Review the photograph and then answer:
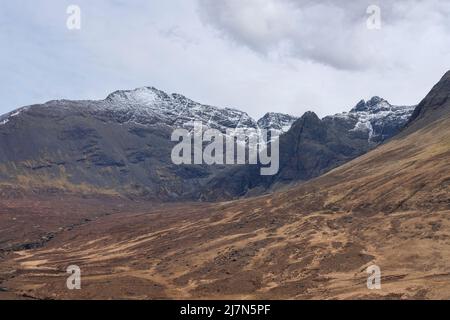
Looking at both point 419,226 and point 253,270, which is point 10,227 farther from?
point 419,226

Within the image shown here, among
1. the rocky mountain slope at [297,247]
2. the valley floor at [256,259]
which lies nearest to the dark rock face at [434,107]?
the rocky mountain slope at [297,247]

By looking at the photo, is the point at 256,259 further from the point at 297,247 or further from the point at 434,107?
the point at 434,107

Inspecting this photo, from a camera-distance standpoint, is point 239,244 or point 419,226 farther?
point 239,244

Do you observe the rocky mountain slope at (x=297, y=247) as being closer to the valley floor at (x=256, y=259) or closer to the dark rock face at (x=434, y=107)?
the valley floor at (x=256, y=259)

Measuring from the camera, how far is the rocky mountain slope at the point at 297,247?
224 feet

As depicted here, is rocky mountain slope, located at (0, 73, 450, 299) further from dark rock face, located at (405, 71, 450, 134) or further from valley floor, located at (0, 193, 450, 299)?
dark rock face, located at (405, 71, 450, 134)

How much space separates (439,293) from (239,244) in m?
43.4

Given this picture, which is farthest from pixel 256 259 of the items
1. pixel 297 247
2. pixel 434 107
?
pixel 434 107

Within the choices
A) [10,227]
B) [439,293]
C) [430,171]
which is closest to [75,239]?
[10,227]

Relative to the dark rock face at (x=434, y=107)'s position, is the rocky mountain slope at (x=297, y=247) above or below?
below

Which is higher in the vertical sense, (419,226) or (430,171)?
(430,171)
